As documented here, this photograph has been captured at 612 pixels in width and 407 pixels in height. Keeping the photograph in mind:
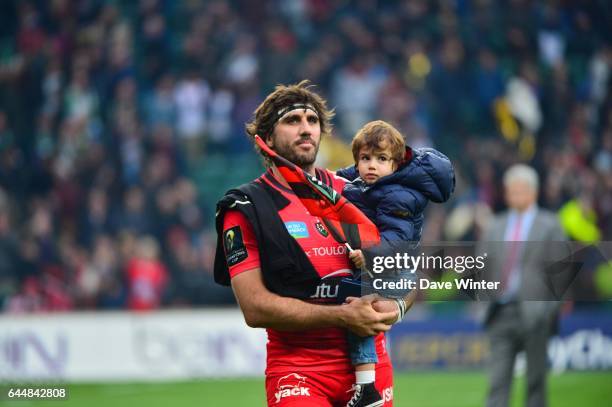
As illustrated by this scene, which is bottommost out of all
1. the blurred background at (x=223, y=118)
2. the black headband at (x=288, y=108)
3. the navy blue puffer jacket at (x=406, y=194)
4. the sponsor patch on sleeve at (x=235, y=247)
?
the sponsor patch on sleeve at (x=235, y=247)

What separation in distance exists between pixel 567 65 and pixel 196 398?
10.0 meters

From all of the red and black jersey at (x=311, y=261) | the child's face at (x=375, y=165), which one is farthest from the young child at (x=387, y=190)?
the red and black jersey at (x=311, y=261)

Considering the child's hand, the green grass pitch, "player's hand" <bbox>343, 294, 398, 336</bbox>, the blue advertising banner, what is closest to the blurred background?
the blue advertising banner

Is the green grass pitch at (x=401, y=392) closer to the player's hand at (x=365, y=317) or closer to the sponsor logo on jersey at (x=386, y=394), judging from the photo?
the sponsor logo on jersey at (x=386, y=394)

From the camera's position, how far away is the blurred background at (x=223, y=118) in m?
16.9

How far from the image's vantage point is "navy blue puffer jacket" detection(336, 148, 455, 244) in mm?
5133

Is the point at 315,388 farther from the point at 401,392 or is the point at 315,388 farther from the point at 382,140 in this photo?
the point at 401,392

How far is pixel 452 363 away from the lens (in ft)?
48.9

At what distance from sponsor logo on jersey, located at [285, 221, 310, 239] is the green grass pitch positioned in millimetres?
6958

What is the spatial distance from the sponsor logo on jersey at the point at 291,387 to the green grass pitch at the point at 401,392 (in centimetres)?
689

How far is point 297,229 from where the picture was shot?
208 inches

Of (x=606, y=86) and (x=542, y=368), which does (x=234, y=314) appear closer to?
(x=542, y=368)

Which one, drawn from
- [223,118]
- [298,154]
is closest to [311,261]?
[298,154]

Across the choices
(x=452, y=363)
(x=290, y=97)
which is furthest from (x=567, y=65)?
(x=290, y=97)
